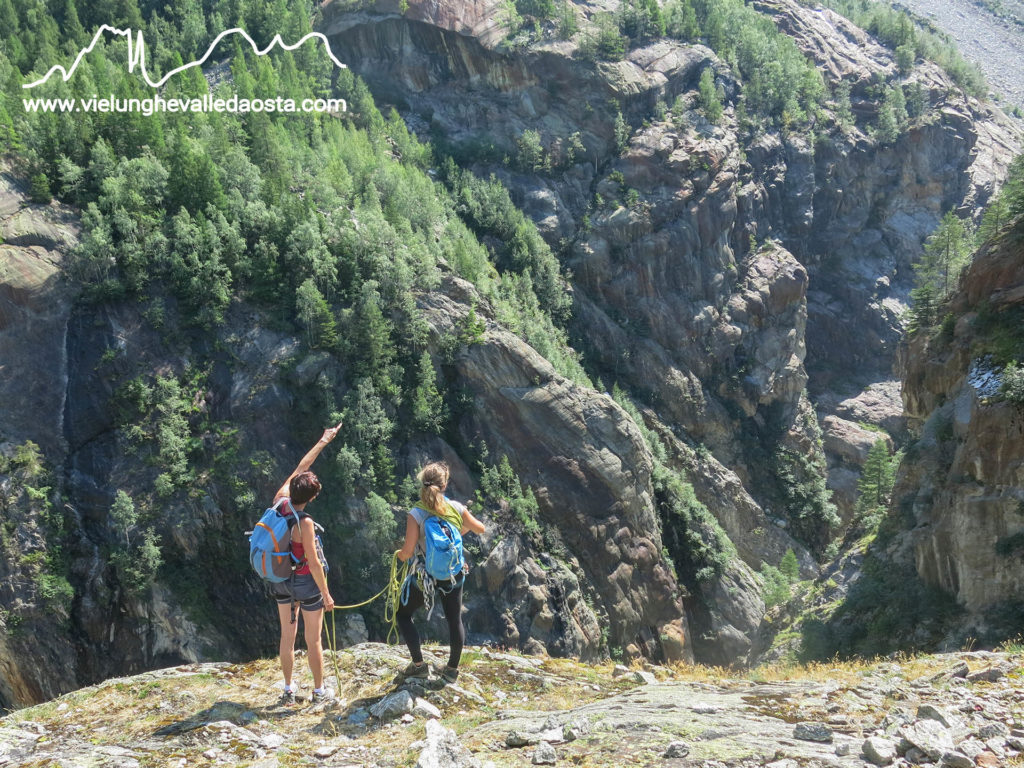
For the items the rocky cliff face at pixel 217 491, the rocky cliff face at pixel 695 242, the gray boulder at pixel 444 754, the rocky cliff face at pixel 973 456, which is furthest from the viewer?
the rocky cliff face at pixel 695 242

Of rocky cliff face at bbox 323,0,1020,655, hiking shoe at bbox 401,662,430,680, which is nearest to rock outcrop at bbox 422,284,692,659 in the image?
rocky cliff face at bbox 323,0,1020,655

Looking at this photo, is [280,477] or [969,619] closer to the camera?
[969,619]

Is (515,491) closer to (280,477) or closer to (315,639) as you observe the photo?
(280,477)

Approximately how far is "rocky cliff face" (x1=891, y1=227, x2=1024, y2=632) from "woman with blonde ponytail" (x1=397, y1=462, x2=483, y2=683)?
1464 centimetres

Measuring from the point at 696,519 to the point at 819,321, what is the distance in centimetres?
4127

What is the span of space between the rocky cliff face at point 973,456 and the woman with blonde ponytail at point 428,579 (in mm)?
14644

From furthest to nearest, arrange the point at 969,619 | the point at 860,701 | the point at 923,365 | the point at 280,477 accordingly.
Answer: the point at 280,477, the point at 923,365, the point at 969,619, the point at 860,701

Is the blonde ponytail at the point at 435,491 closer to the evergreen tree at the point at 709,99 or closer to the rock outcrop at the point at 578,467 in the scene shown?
the rock outcrop at the point at 578,467

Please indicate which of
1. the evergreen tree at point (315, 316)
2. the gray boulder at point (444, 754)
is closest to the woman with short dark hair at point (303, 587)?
the gray boulder at point (444, 754)

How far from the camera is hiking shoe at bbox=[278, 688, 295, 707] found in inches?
366

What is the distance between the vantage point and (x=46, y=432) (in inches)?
1132

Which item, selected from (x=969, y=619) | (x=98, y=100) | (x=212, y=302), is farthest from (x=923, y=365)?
(x=98, y=100)

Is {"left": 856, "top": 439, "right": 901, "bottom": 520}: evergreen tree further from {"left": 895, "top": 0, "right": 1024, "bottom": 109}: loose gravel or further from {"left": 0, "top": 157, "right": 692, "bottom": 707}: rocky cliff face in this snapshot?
{"left": 895, "top": 0, "right": 1024, "bottom": 109}: loose gravel

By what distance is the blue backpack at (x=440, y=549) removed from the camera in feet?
30.0
